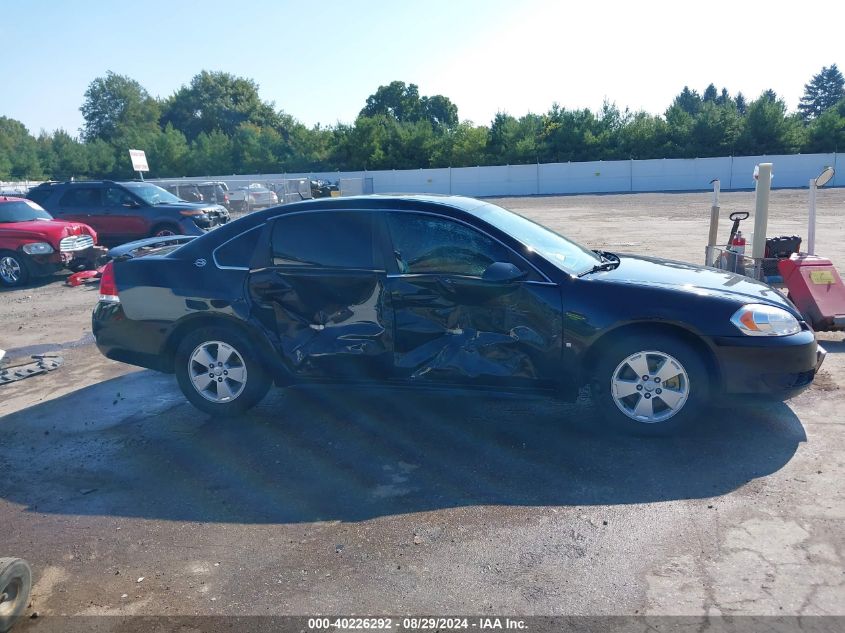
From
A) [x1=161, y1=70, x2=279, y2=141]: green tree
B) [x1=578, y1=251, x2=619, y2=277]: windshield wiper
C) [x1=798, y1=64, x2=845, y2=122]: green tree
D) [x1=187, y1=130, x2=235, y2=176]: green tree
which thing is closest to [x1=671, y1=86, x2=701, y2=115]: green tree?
[x1=798, y1=64, x2=845, y2=122]: green tree

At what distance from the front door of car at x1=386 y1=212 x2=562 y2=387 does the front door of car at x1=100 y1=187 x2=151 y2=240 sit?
1245 centimetres

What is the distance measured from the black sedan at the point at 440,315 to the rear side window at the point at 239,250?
0.04ft

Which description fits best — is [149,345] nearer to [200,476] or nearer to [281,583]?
[200,476]

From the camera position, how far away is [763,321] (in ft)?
16.2

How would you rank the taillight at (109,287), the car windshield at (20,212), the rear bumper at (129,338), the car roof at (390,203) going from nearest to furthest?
the car roof at (390,203)
the rear bumper at (129,338)
the taillight at (109,287)
the car windshield at (20,212)

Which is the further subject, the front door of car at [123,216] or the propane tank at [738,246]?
the front door of car at [123,216]

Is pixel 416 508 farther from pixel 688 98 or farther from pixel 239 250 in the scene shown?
pixel 688 98

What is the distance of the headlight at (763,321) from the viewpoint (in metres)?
4.91

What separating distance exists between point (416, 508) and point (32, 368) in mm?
5416

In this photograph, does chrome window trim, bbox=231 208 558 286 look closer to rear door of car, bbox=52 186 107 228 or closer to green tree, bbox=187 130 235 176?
rear door of car, bbox=52 186 107 228

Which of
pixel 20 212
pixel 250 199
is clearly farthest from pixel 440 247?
pixel 250 199

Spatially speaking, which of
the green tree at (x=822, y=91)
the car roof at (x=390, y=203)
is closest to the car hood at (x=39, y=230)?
the car roof at (x=390, y=203)

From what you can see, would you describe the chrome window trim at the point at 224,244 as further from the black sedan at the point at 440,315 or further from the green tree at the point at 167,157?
the green tree at the point at 167,157

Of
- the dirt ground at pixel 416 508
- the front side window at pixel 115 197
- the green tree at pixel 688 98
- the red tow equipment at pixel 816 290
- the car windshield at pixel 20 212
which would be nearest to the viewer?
the dirt ground at pixel 416 508
